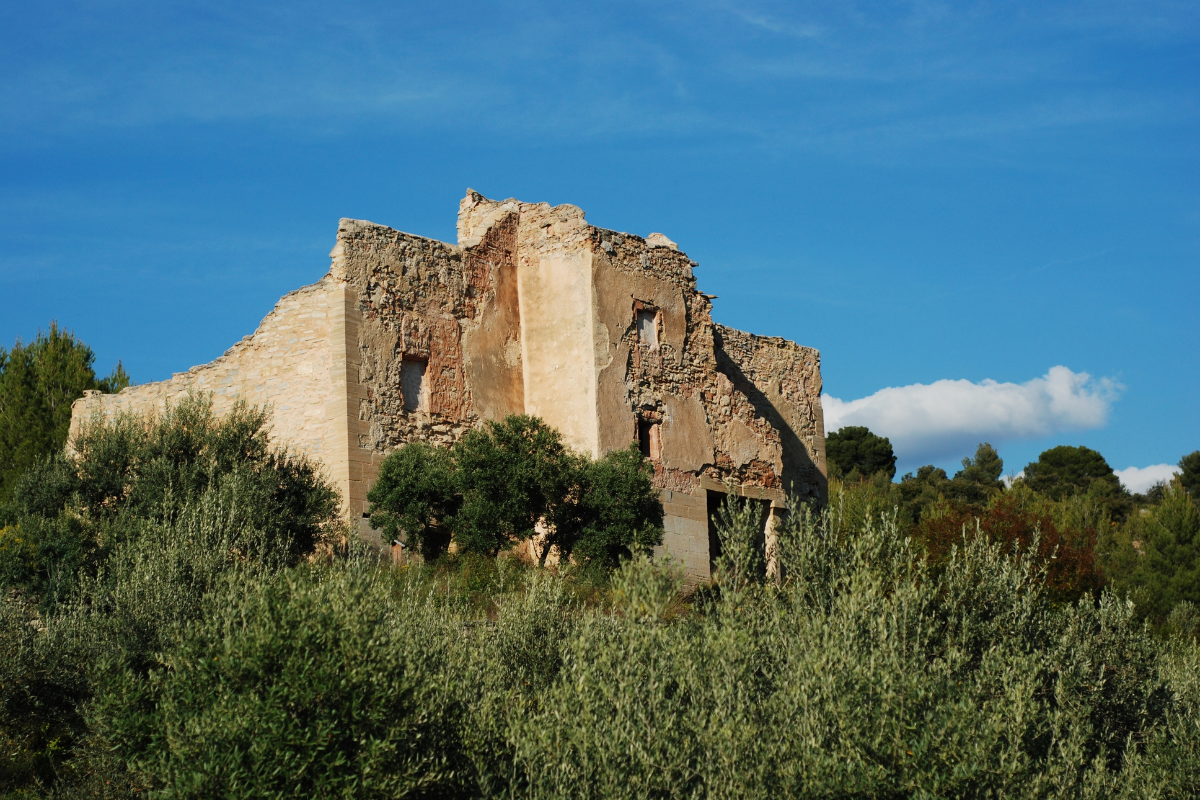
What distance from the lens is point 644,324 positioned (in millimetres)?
21422

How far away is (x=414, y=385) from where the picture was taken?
65.7ft

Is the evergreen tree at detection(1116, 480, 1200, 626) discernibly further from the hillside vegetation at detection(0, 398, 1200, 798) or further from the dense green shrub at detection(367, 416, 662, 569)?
the hillside vegetation at detection(0, 398, 1200, 798)

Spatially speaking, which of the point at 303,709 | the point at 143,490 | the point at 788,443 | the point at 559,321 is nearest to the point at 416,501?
the point at 143,490

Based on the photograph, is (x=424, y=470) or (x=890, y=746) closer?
(x=890, y=746)

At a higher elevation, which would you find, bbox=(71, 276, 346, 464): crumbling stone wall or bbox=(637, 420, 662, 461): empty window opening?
bbox=(71, 276, 346, 464): crumbling stone wall

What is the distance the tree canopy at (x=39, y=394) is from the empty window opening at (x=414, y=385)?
11.5m

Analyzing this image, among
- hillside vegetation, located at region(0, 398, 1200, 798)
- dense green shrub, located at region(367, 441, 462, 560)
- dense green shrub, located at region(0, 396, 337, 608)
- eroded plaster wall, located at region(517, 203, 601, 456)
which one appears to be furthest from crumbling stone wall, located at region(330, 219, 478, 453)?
hillside vegetation, located at region(0, 398, 1200, 798)

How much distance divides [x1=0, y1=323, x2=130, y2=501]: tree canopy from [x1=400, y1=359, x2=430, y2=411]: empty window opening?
11.5 metres

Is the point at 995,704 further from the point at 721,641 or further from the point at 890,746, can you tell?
the point at 721,641

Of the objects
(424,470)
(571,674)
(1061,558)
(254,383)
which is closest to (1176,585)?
(1061,558)

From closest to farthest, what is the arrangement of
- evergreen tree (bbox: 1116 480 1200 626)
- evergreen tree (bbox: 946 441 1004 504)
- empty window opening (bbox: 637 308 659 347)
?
empty window opening (bbox: 637 308 659 347), evergreen tree (bbox: 1116 480 1200 626), evergreen tree (bbox: 946 441 1004 504)

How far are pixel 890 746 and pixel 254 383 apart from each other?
14.1 m

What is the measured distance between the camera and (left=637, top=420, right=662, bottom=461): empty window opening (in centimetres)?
2064

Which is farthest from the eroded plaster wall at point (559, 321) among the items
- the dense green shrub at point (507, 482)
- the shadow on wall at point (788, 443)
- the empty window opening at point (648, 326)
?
the shadow on wall at point (788, 443)
